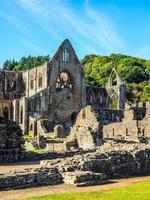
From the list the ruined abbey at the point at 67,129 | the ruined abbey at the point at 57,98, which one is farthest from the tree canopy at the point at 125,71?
the ruined abbey at the point at 57,98

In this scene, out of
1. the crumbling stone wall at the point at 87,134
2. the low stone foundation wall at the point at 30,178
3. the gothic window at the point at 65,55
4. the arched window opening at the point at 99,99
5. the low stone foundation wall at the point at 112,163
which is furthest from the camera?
the arched window opening at the point at 99,99

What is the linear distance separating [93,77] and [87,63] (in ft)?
67.9

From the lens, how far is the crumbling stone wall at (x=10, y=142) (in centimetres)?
2761

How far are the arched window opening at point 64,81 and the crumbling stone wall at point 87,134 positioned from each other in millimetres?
42850

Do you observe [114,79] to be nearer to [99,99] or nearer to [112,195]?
[99,99]

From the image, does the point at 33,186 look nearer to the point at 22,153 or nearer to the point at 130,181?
the point at 130,181

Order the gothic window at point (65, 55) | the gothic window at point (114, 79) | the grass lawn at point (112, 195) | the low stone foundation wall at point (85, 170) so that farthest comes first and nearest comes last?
the gothic window at point (114, 79) < the gothic window at point (65, 55) < the low stone foundation wall at point (85, 170) < the grass lawn at point (112, 195)

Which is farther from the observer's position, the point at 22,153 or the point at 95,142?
the point at 95,142

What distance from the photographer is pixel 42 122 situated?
61.8 meters

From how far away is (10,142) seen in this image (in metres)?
28.2

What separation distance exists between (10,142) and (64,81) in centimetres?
5765

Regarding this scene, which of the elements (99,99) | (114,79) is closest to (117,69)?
(114,79)

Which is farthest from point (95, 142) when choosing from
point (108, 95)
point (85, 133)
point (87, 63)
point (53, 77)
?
point (87, 63)

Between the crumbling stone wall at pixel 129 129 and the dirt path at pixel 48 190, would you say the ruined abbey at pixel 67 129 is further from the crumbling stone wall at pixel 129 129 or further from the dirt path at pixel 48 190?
the dirt path at pixel 48 190
